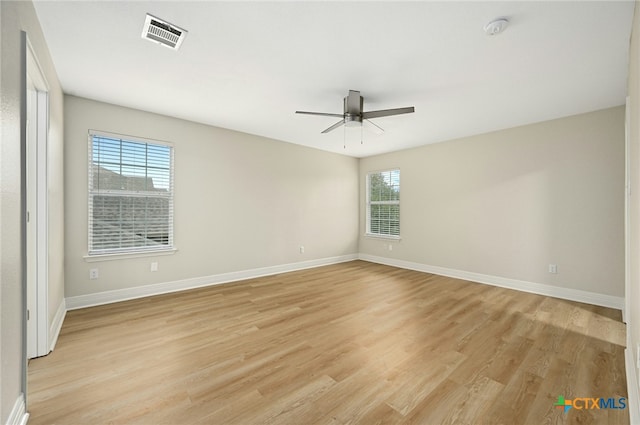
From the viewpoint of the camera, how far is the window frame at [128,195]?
3383mm

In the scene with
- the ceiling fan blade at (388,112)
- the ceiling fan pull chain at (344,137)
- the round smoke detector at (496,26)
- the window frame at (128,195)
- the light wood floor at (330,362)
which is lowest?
the light wood floor at (330,362)

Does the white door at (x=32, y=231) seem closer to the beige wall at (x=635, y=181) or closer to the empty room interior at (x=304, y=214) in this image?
the empty room interior at (x=304, y=214)

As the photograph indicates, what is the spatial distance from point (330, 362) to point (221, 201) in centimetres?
317

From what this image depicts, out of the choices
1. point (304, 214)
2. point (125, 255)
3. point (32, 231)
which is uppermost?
point (304, 214)

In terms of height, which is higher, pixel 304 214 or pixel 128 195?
pixel 128 195

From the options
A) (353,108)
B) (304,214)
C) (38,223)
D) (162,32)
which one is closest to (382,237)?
(304,214)

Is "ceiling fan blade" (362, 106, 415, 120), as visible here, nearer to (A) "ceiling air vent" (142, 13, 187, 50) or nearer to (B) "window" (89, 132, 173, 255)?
(A) "ceiling air vent" (142, 13, 187, 50)

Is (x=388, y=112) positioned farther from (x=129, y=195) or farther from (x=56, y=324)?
(x=56, y=324)

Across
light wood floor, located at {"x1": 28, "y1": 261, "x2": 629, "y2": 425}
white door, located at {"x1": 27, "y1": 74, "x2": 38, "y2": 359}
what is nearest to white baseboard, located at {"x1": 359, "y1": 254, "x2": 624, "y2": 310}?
light wood floor, located at {"x1": 28, "y1": 261, "x2": 629, "y2": 425}

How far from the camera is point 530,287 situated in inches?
161

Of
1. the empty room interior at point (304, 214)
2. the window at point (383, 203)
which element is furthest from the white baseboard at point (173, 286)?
the window at point (383, 203)

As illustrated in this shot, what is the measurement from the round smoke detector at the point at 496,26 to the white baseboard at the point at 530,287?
367cm

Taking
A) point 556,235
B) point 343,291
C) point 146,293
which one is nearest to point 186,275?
point 146,293

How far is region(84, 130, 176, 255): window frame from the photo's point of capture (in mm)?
3383
